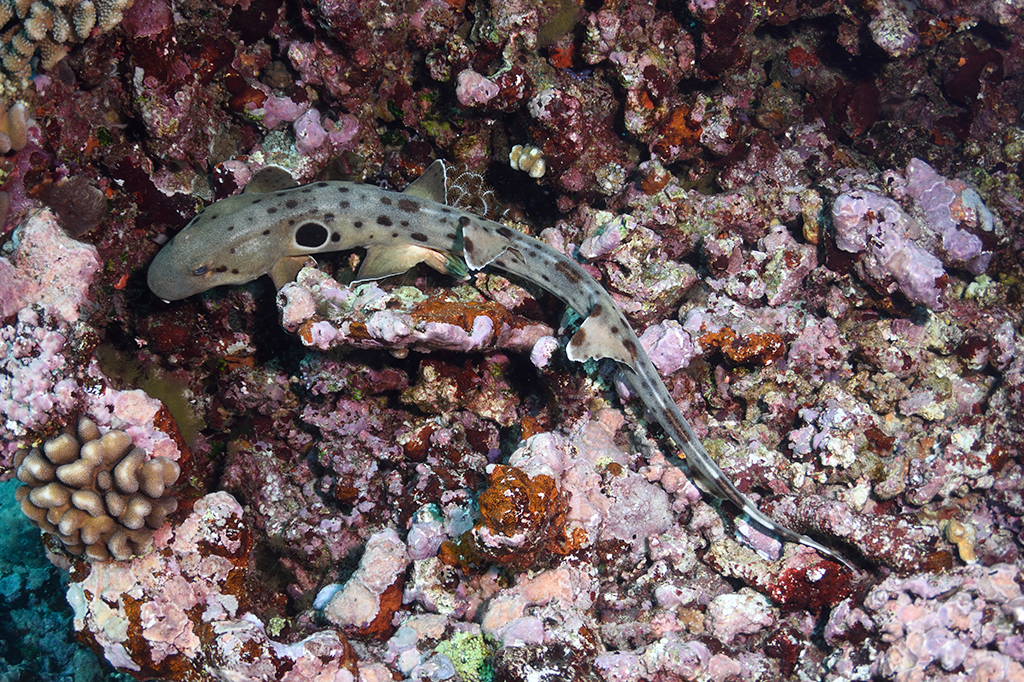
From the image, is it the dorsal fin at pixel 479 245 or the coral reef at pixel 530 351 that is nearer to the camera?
the coral reef at pixel 530 351

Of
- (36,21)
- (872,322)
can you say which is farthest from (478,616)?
(36,21)

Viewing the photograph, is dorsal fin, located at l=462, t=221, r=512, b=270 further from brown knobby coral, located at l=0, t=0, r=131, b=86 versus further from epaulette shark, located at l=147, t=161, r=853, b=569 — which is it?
brown knobby coral, located at l=0, t=0, r=131, b=86

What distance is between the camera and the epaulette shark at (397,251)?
4.50 m

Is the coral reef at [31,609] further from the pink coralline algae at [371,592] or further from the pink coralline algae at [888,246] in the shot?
the pink coralline algae at [888,246]

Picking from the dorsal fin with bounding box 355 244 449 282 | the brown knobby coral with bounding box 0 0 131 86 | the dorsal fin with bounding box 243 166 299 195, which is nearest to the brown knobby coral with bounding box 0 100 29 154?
the brown knobby coral with bounding box 0 0 131 86

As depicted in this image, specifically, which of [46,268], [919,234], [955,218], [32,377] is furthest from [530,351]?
[955,218]

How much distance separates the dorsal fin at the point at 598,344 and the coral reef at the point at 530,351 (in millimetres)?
344

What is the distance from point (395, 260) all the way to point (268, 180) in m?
1.26

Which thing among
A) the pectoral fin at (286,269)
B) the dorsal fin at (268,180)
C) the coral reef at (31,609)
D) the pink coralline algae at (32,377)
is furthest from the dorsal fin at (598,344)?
the coral reef at (31,609)

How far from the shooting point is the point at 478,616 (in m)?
4.24

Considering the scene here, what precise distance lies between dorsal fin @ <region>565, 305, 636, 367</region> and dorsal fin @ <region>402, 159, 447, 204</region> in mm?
1849

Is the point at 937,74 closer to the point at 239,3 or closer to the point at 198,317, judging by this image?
the point at 239,3

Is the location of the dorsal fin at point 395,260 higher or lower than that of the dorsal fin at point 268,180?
lower

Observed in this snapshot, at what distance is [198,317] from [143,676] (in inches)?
109
